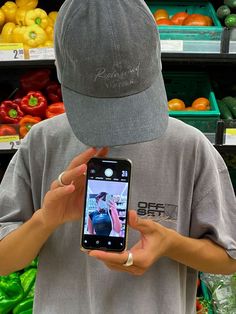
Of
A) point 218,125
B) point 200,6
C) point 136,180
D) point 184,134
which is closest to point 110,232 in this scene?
point 136,180

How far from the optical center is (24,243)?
2.81ft

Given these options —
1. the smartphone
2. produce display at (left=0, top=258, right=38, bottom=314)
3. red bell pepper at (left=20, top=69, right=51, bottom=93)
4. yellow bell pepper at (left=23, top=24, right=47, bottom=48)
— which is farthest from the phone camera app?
red bell pepper at (left=20, top=69, right=51, bottom=93)

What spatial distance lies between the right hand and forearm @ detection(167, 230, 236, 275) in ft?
0.58

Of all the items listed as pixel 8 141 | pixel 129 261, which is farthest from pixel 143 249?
pixel 8 141

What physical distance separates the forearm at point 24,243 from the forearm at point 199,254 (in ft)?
0.75

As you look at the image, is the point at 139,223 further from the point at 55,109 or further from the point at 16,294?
the point at 55,109

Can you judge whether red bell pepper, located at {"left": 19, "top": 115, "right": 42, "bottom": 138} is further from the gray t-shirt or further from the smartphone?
the smartphone

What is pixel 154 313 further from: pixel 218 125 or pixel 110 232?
pixel 218 125

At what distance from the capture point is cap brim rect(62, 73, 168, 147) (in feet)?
2.47

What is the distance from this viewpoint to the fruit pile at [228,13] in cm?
212

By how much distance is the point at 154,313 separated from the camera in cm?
89

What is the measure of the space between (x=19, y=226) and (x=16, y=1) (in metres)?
1.82

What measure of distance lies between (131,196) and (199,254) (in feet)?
0.54

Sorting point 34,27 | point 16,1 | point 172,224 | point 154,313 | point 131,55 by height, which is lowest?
point 154,313
